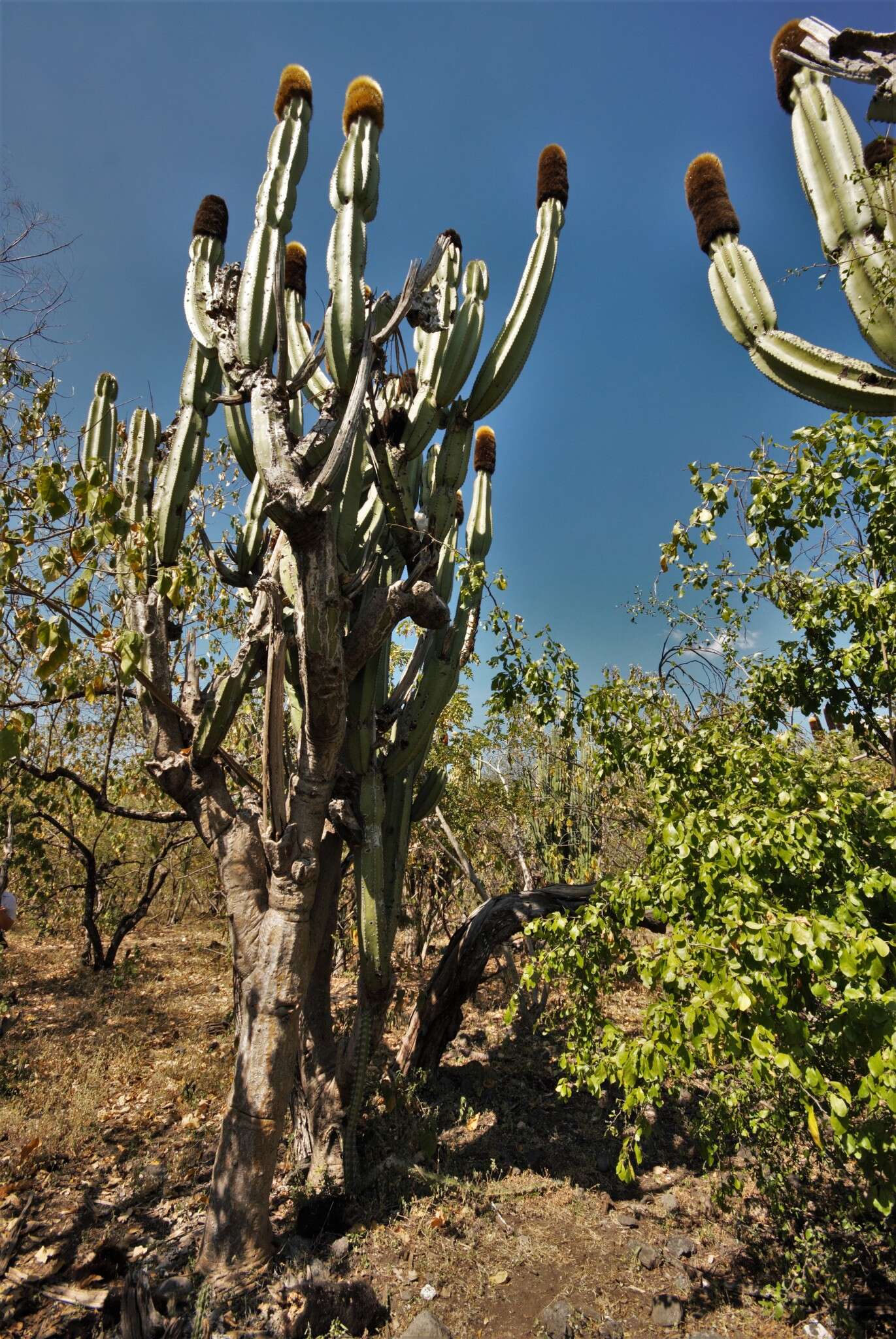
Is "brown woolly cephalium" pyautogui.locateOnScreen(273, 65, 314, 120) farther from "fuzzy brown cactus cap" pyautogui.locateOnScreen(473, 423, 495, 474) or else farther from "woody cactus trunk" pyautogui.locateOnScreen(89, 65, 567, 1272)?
"fuzzy brown cactus cap" pyautogui.locateOnScreen(473, 423, 495, 474)

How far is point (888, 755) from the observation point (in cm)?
379

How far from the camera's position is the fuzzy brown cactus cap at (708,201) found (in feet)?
15.5

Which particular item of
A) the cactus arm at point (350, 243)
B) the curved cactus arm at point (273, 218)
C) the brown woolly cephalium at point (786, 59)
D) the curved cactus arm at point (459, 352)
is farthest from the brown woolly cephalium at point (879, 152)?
the curved cactus arm at point (273, 218)

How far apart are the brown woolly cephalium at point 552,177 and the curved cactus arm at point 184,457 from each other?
2.90 meters

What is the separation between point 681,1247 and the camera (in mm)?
3934

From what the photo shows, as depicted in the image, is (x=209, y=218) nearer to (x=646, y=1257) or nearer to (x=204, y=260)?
(x=204, y=260)

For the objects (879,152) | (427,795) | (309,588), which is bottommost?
(427,795)

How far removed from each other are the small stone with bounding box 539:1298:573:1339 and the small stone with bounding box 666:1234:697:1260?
793 millimetres

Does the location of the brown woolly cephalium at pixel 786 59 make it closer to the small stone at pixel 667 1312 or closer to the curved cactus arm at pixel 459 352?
the curved cactus arm at pixel 459 352

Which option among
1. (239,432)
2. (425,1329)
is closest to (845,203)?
(239,432)

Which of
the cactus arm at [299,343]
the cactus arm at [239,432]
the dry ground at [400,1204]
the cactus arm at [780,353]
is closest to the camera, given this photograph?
the dry ground at [400,1204]

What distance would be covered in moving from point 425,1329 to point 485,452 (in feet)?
19.6

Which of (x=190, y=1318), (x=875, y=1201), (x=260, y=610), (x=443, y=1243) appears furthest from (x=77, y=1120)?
(x=875, y=1201)

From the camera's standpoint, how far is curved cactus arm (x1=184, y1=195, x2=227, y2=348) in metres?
4.57
